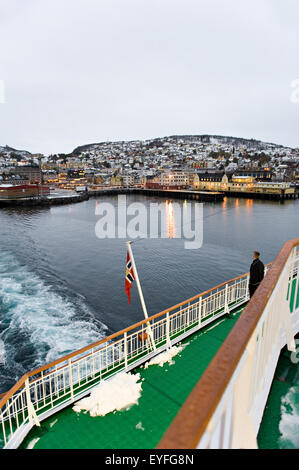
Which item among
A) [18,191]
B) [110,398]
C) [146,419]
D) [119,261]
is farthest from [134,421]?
[18,191]

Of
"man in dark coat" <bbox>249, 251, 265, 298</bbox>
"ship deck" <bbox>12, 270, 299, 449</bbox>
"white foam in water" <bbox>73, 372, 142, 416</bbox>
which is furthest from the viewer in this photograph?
"man in dark coat" <bbox>249, 251, 265, 298</bbox>

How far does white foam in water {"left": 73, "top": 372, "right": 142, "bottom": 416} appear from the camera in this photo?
423 cm

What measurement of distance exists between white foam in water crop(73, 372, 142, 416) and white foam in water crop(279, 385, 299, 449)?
7.26 ft

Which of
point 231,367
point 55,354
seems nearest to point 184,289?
point 55,354

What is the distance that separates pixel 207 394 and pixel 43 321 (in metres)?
13.6

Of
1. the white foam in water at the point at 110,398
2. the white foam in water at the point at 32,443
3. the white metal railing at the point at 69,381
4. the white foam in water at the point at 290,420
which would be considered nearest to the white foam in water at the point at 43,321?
the white metal railing at the point at 69,381

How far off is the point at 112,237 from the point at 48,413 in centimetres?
3123

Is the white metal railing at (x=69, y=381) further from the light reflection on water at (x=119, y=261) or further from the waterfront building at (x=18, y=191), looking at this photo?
the waterfront building at (x=18, y=191)

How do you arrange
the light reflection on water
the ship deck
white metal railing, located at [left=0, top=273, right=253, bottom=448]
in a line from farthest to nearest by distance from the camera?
the light reflection on water
white metal railing, located at [left=0, top=273, right=253, bottom=448]
the ship deck

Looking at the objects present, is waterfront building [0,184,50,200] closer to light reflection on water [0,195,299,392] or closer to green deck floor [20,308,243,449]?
light reflection on water [0,195,299,392]

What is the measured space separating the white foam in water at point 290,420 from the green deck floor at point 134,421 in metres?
1.66

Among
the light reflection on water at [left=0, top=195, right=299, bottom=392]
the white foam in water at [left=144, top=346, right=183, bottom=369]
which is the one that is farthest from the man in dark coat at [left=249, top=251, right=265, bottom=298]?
the light reflection on water at [left=0, top=195, right=299, bottom=392]

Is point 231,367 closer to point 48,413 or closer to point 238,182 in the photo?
point 48,413

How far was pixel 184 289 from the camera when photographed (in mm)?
18672
